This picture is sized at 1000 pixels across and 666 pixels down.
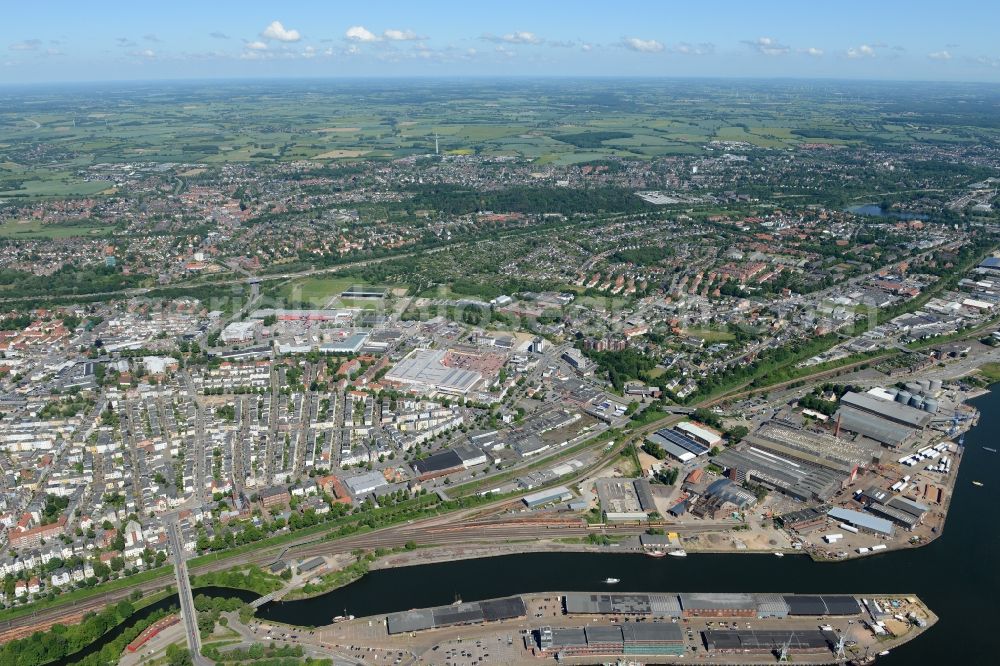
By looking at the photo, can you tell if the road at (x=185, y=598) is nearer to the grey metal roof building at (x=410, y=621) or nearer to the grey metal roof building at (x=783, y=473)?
the grey metal roof building at (x=410, y=621)

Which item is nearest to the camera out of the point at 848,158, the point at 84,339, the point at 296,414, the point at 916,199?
the point at 296,414

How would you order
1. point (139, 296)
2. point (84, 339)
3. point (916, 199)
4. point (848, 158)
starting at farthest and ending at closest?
point (848, 158)
point (916, 199)
point (139, 296)
point (84, 339)

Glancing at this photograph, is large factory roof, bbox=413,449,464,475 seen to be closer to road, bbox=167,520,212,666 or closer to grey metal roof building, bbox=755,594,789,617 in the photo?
road, bbox=167,520,212,666

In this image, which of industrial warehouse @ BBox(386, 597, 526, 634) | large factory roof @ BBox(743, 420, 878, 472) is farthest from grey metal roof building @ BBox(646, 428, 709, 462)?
industrial warehouse @ BBox(386, 597, 526, 634)

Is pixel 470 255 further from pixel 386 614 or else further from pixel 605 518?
pixel 386 614

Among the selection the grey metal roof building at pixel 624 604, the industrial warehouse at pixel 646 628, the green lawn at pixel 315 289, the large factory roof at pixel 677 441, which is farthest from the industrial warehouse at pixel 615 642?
the green lawn at pixel 315 289

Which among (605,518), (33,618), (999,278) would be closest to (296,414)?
(33,618)
